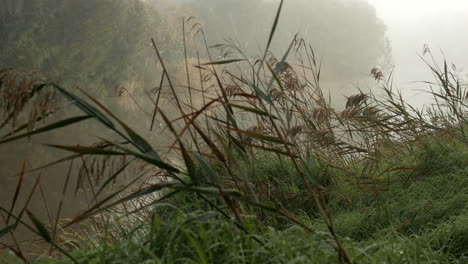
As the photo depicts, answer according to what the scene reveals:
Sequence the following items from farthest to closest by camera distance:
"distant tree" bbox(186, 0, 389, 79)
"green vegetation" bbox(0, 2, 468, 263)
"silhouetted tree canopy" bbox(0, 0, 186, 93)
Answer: "distant tree" bbox(186, 0, 389, 79), "silhouetted tree canopy" bbox(0, 0, 186, 93), "green vegetation" bbox(0, 2, 468, 263)

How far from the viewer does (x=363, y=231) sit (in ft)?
6.89

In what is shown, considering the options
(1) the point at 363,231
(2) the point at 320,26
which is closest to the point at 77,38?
(1) the point at 363,231

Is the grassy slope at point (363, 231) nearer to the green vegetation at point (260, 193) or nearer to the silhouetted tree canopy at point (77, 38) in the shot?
the green vegetation at point (260, 193)

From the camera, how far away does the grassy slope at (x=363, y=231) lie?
122cm

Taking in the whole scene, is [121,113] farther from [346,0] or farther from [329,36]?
[346,0]

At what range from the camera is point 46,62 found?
1226 cm

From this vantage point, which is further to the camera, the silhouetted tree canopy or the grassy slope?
the silhouetted tree canopy

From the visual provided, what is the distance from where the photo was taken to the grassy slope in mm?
1224

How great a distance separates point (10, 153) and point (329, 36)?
74.4ft

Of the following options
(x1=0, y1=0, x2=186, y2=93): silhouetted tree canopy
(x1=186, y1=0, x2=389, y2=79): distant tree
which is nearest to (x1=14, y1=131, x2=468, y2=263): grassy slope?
(x1=0, y1=0, x2=186, y2=93): silhouetted tree canopy

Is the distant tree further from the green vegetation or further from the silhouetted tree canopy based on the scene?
the green vegetation

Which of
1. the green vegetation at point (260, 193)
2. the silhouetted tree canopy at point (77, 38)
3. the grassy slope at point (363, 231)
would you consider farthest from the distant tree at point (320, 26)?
the grassy slope at point (363, 231)

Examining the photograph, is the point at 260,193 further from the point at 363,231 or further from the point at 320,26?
the point at 320,26

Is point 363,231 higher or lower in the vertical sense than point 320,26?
lower
